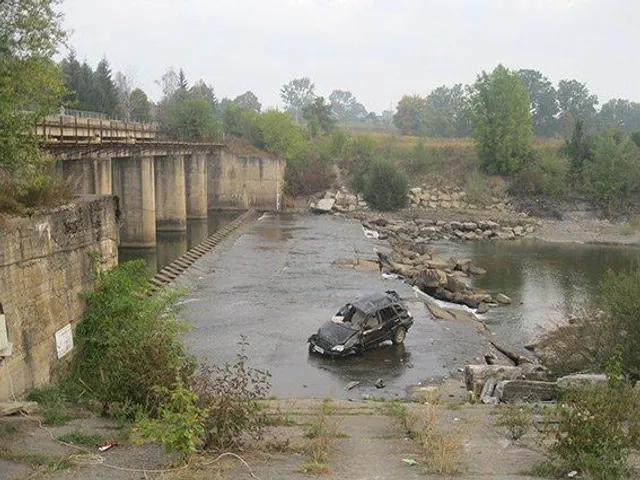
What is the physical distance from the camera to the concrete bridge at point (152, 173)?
32.7 metres

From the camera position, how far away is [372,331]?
21.3m

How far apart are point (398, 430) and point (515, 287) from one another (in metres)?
25.4

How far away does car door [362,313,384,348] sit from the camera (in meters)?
21.2

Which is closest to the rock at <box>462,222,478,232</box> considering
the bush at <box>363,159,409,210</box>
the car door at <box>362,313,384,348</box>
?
the bush at <box>363,159,409,210</box>

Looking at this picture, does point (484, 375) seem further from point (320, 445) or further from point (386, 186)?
point (386, 186)

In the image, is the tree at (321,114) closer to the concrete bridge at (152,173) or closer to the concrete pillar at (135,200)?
the concrete bridge at (152,173)

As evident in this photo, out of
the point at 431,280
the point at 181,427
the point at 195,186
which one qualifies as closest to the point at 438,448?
the point at 181,427

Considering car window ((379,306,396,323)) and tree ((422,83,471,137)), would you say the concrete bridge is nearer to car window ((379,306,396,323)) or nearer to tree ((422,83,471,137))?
car window ((379,306,396,323))

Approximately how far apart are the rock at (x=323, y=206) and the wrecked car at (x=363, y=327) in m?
39.3

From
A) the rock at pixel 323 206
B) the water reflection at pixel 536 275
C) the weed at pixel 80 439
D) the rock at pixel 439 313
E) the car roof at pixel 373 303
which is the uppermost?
the weed at pixel 80 439

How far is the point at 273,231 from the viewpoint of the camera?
4916 centimetres

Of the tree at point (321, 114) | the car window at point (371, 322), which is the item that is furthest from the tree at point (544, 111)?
the car window at point (371, 322)

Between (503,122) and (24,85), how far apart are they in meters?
62.1

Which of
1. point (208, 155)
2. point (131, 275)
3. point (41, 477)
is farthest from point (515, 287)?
point (208, 155)
